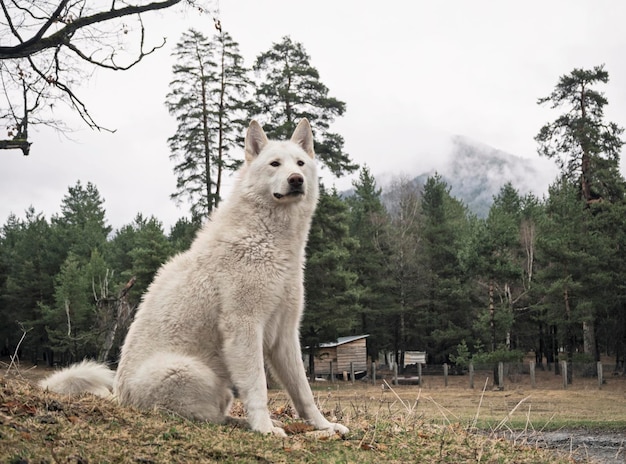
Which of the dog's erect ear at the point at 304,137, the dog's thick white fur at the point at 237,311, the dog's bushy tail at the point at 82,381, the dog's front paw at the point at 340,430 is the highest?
the dog's erect ear at the point at 304,137

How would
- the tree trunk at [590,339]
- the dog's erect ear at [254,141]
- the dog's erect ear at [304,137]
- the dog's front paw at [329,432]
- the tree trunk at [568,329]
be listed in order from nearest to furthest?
the dog's front paw at [329,432], the dog's erect ear at [254,141], the dog's erect ear at [304,137], the tree trunk at [568,329], the tree trunk at [590,339]

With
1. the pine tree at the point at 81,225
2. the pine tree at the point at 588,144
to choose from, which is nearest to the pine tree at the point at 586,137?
the pine tree at the point at 588,144

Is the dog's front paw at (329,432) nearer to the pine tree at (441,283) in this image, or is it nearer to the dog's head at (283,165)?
the dog's head at (283,165)

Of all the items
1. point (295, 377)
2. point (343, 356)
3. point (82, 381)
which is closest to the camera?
point (295, 377)

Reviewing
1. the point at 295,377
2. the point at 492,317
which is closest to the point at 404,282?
the point at 492,317

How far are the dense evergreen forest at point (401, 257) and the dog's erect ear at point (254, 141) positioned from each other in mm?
17052

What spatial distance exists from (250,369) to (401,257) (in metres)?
45.8

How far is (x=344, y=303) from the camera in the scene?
41.0 m

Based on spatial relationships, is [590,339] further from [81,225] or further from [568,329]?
[81,225]

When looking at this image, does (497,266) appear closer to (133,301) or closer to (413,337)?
Answer: (413,337)

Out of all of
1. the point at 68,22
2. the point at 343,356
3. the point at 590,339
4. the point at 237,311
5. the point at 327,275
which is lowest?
the point at 343,356

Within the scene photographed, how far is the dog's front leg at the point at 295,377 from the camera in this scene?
6.04 meters

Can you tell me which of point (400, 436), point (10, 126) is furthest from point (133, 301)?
point (400, 436)

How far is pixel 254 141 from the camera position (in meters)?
6.40
